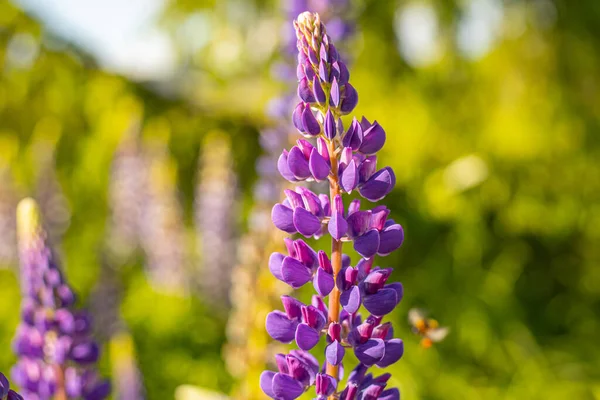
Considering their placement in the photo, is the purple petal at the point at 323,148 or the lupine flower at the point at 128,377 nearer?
the purple petal at the point at 323,148

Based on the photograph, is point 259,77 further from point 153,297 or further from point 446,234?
point 153,297

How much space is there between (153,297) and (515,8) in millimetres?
5839

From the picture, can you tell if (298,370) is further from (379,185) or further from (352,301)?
(379,185)

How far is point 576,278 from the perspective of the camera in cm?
676

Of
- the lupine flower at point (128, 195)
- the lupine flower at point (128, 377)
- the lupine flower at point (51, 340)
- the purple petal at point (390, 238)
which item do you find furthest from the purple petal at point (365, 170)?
the lupine flower at point (128, 195)

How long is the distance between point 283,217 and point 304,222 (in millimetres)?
52

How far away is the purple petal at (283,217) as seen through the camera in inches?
46.4

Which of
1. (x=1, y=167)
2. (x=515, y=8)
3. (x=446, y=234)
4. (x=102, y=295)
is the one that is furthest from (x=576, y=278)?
(x=1, y=167)

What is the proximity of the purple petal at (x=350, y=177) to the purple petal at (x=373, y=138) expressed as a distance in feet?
0.26

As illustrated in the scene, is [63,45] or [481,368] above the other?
[63,45]

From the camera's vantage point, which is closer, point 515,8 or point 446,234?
point 446,234

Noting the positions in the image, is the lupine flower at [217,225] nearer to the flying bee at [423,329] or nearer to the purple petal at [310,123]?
the flying bee at [423,329]

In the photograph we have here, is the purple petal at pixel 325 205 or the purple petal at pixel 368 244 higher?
the purple petal at pixel 325 205

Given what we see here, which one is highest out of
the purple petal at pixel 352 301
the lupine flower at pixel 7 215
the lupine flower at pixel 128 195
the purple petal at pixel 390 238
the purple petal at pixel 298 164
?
the lupine flower at pixel 128 195
